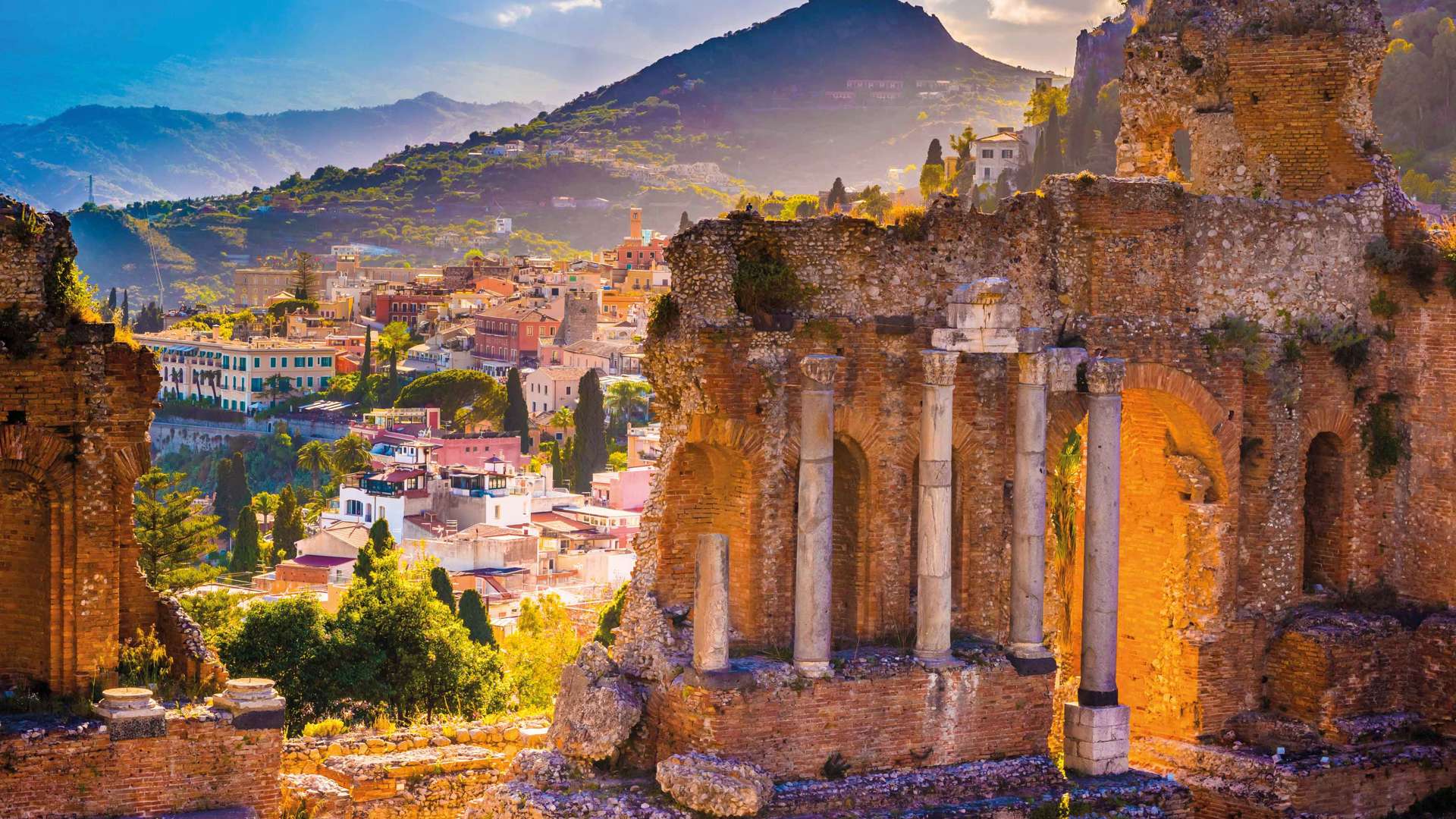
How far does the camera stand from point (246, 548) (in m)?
82.6

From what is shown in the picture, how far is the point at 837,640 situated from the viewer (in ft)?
78.6

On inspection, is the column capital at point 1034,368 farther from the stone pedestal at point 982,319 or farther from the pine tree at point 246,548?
the pine tree at point 246,548

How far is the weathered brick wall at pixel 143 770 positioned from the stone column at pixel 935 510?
715 centimetres

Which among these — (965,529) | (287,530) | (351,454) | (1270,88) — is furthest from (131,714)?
(351,454)

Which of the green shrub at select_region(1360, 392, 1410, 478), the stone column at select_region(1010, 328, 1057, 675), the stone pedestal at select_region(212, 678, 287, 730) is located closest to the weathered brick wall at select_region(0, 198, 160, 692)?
the stone pedestal at select_region(212, 678, 287, 730)

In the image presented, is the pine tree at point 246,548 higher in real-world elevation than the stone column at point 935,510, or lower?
lower

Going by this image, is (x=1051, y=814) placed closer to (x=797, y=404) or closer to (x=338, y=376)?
(x=797, y=404)

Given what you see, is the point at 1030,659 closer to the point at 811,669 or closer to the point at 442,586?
the point at 811,669

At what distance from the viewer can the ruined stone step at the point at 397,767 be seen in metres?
23.9

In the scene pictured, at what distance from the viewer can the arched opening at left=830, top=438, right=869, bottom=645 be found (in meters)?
23.9

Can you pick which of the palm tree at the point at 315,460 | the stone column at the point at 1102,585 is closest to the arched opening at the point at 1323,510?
the stone column at the point at 1102,585

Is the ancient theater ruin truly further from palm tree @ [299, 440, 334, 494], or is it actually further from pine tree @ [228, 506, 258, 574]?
palm tree @ [299, 440, 334, 494]

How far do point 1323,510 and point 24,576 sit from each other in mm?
16270

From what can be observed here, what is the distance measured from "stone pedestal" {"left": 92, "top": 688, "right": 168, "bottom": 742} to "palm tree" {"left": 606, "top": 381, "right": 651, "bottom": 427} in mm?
Result: 111926
